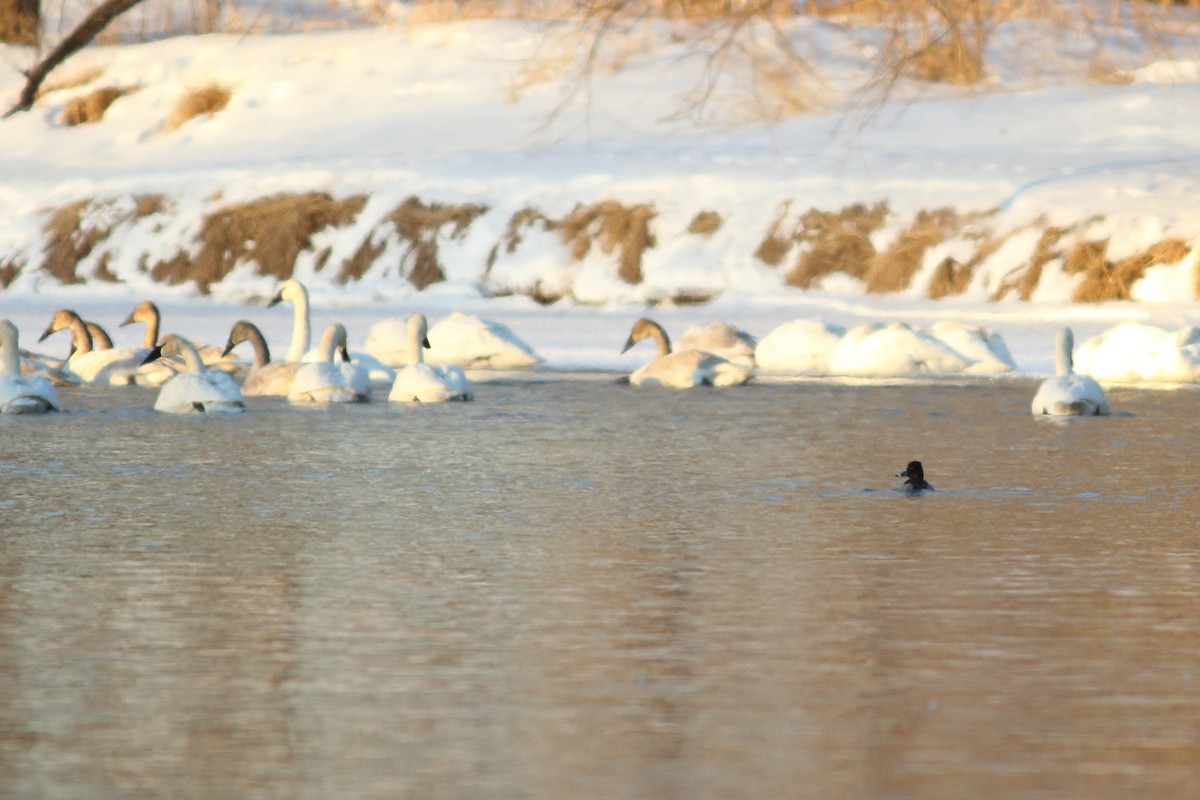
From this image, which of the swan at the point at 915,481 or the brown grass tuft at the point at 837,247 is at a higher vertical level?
the brown grass tuft at the point at 837,247

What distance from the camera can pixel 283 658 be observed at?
523 centimetres

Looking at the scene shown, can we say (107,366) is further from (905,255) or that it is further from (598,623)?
(598,623)

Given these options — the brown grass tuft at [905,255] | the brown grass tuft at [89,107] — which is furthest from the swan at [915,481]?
the brown grass tuft at [89,107]

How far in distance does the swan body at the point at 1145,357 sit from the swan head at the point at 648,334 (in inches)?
135

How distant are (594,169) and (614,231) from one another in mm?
2589

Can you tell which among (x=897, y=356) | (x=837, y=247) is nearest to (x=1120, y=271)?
(x=837, y=247)

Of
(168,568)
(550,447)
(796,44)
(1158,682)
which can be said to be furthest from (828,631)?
(796,44)

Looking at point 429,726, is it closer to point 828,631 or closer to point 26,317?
point 828,631

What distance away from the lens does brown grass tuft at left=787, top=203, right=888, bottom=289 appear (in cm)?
2592

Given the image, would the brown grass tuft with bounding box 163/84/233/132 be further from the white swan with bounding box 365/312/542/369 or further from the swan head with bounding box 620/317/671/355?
the swan head with bounding box 620/317/671/355

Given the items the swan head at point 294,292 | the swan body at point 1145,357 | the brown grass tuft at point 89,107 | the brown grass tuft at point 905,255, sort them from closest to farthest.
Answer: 1. the swan body at point 1145,357
2. the swan head at point 294,292
3. the brown grass tuft at point 905,255
4. the brown grass tuft at point 89,107

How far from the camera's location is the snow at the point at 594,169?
24.1 metres

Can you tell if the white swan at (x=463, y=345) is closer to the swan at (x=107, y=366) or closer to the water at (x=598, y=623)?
the swan at (x=107, y=366)

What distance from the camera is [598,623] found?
5.77 m
